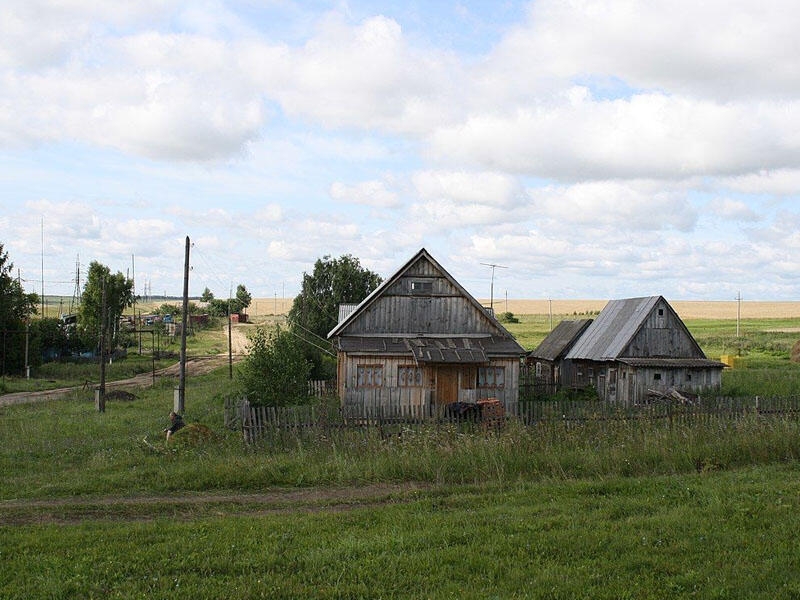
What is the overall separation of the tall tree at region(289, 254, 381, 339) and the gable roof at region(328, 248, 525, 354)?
29685mm

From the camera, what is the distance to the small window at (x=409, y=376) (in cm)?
2797

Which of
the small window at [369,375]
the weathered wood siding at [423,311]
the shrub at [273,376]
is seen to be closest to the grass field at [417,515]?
the shrub at [273,376]

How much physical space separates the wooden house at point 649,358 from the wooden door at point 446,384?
727 centimetres

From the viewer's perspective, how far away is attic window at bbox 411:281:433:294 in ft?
95.5

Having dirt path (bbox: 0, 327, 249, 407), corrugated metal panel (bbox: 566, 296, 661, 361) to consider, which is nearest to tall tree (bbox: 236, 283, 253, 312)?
dirt path (bbox: 0, 327, 249, 407)

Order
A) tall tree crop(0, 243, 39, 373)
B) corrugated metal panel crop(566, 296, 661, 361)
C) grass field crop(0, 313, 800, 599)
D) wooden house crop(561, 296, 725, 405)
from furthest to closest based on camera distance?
tall tree crop(0, 243, 39, 373)
corrugated metal panel crop(566, 296, 661, 361)
wooden house crop(561, 296, 725, 405)
grass field crop(0, 313, 800, 599)

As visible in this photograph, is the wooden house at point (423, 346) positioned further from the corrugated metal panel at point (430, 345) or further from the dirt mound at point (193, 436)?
the dirt mound at point (193, 436)

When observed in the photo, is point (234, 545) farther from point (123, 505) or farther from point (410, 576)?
A: point (123, 505)

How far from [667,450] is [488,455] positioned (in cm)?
330

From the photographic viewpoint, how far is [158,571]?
8156 mm

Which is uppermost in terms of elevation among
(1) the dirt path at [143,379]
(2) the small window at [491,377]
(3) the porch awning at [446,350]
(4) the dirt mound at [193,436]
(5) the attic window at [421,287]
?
(5) the attic window at [421,287]

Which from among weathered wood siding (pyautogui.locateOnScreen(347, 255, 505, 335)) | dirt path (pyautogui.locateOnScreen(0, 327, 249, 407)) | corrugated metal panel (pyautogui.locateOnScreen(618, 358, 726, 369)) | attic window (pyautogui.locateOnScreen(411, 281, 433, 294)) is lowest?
dirt path (pyautogui.locateOnScreen(0, 327, 249, 407))

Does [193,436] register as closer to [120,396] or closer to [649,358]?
[649,358]

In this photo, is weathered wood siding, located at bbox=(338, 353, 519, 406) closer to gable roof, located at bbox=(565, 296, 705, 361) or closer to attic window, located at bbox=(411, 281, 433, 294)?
attic window, located at bbox=(411, 281, 433, 294)
